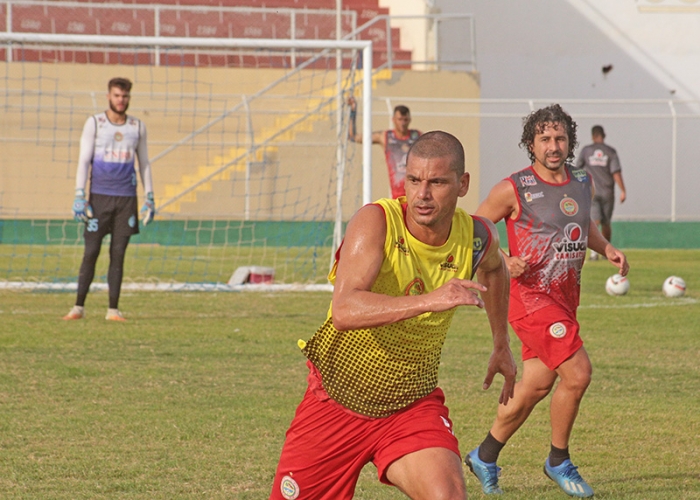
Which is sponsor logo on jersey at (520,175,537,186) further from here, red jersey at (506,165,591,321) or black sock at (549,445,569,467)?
black sock at (549,445,569,467)

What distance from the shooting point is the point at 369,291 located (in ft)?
11.2

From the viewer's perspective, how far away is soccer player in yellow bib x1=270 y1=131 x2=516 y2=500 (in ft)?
11.5

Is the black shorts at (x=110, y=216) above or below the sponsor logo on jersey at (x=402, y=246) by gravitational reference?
below

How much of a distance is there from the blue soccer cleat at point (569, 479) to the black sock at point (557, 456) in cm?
2

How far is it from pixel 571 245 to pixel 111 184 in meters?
5.62

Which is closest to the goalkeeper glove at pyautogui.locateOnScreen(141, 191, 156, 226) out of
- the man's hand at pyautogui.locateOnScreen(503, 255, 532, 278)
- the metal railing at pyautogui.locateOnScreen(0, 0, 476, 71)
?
the man's hand at pyautogui.locateOnScreen(503, 255, 532, 278)

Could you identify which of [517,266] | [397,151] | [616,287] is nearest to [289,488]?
[517,266]

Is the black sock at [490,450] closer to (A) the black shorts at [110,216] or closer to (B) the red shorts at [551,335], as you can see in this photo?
(B) the red shorts at [551,335]

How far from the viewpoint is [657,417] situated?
6555mm

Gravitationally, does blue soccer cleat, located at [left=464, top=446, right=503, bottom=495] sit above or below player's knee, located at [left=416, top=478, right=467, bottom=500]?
below

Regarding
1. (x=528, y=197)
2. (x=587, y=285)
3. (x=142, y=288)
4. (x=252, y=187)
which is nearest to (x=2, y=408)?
(x=528, y=197)

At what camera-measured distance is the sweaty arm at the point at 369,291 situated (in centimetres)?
307

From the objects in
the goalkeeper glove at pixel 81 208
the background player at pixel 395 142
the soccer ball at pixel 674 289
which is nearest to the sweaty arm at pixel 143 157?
the goalkeeper glove at pixel 81 208

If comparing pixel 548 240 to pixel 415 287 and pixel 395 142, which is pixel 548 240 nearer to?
pixel 415 287
